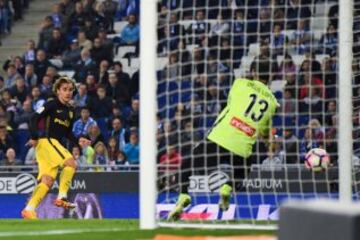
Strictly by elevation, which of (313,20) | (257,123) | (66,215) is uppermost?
(313,20)

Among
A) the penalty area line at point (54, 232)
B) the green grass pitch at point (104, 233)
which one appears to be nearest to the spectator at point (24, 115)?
the green grass pitch at point (104, 233)

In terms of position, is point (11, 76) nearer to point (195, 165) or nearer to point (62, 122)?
point (62, 122)

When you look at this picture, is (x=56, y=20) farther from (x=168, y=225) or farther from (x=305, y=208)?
(x=305, y=208)

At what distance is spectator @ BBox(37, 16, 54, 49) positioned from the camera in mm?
21609

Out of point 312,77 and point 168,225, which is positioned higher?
point 312,77

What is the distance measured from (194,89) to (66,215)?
13.2 feet

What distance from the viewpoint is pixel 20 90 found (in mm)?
20391

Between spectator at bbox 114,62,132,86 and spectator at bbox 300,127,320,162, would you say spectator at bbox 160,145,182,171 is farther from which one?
spectator at bbox 114,62,132,86

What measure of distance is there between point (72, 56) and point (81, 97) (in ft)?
5.60

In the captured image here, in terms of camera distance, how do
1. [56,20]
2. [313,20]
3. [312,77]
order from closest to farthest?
[313,20], [312,77], [56,20]

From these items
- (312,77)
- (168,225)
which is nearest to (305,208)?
(168,225)

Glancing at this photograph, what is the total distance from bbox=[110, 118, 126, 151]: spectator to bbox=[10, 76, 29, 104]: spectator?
7.45 ft

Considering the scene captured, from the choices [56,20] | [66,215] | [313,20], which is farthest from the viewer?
[56,20]

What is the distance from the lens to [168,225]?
31.5 ft
